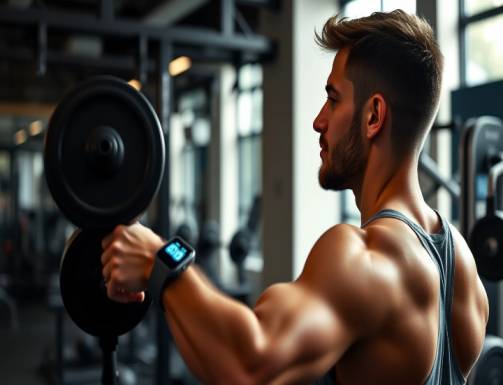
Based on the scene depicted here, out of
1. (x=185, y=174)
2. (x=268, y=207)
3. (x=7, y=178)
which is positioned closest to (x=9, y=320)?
(x=7, y=178)

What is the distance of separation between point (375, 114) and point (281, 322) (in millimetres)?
348

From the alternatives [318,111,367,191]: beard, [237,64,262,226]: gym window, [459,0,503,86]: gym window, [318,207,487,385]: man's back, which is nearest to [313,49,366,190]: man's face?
[318,111,367,191]: beard

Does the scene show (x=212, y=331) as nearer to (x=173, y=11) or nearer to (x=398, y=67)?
(x=398, y=67)

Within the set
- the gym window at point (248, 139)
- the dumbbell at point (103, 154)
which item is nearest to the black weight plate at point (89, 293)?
the dumbbell at point (103, 154)

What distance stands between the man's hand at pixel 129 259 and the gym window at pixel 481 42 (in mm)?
2191

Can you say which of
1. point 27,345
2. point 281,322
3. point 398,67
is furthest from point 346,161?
point 27,345

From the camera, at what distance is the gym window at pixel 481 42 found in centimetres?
272

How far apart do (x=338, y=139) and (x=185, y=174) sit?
806 cm

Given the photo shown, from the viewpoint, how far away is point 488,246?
5.47 ft

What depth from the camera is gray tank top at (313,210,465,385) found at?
82 cm

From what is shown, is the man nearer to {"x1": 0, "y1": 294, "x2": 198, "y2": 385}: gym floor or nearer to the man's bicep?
the man's bicep

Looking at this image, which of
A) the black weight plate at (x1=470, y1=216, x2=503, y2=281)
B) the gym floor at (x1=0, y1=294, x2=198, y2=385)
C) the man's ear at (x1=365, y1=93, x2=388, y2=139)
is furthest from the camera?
the gym floor at (x1=0, y1=294, x2=198, y2=385)

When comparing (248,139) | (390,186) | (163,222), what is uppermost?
(248,139)

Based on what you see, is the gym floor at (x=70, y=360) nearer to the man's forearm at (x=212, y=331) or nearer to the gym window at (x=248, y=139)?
the gym window at (x=248, y=139)
